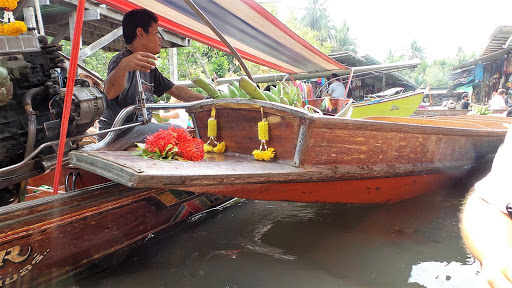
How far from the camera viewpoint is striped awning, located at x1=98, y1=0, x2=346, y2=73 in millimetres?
2914

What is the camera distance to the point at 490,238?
757 mm

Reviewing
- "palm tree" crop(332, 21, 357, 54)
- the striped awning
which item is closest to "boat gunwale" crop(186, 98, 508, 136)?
the striped awning

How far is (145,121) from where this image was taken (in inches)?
88.5

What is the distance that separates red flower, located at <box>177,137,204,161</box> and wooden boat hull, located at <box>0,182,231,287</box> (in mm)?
497

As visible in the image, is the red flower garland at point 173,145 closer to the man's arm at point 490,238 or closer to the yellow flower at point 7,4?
the yellow flower at point 7,4

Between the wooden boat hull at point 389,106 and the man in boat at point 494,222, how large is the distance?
5779 millimetres

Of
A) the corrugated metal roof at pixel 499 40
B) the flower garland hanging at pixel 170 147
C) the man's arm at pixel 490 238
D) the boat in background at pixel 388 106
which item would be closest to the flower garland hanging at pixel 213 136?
the flower garland hanging at pixel 170 147

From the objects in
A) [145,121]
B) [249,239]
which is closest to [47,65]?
[145,121]

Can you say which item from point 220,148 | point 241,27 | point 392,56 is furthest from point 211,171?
point 392,56

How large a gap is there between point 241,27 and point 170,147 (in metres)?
2.05

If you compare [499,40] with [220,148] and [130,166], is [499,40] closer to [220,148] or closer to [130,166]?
[220,148]

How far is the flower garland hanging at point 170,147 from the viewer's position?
186 cm

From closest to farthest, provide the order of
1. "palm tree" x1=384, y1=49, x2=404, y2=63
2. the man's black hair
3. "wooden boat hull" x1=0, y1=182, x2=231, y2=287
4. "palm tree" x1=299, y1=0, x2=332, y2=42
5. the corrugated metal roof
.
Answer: "wooden boat hull" x1=0, y1=182, x2=231, y2=287 → the man's black hair → the corrugated metal roof → "palm tree" x1=299, y1=0, x2=332, y2=42 → "palm tree" x1=384, y1=49, x2=404, y2=63

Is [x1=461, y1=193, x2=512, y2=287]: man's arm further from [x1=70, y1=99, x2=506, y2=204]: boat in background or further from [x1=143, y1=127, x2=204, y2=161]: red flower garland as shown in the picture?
[x1=143, y1=127, x2=204, y2=161]: red flower garland
